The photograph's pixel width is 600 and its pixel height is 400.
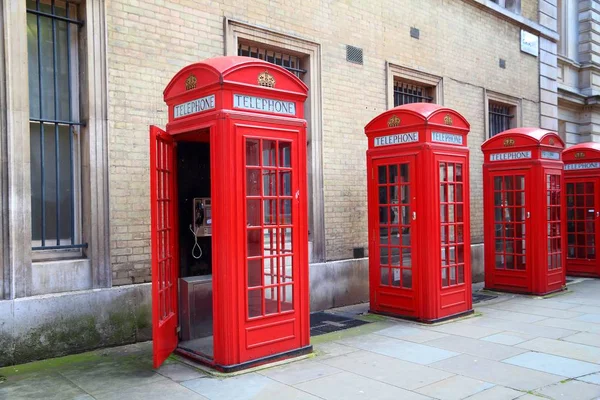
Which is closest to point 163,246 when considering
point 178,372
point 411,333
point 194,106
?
point 178,372

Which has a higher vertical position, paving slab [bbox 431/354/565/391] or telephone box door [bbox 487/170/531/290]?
telephone box door [bbox 487/170/531/290]

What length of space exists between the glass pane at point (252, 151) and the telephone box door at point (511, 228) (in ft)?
19.4

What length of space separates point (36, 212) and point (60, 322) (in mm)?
1289

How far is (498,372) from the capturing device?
5207 millimetres

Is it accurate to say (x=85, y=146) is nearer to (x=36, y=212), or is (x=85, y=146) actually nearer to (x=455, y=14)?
(x=36, y=212)

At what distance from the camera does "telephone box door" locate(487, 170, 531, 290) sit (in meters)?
9.46

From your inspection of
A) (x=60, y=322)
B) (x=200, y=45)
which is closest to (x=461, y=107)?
(x=200, y=45)

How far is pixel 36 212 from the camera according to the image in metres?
6.10

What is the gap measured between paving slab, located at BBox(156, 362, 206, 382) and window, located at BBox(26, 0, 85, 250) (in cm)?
188

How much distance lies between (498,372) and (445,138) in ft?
11.2

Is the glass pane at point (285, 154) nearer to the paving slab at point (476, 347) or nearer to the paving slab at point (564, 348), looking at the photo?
the paving slab at point (476, 347)

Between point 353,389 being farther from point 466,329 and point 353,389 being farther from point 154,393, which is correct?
point 466,329

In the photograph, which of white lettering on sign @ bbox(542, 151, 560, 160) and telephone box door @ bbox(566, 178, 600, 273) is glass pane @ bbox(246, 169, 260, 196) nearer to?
white lettering on sign @ bbox(542, 151, 560, 160)

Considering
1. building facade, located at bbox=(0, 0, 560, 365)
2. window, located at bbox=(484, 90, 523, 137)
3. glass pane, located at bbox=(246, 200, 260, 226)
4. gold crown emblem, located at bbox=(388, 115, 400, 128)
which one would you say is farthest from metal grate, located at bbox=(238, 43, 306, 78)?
window, located at bbox=(484, 90, 523, 137)
